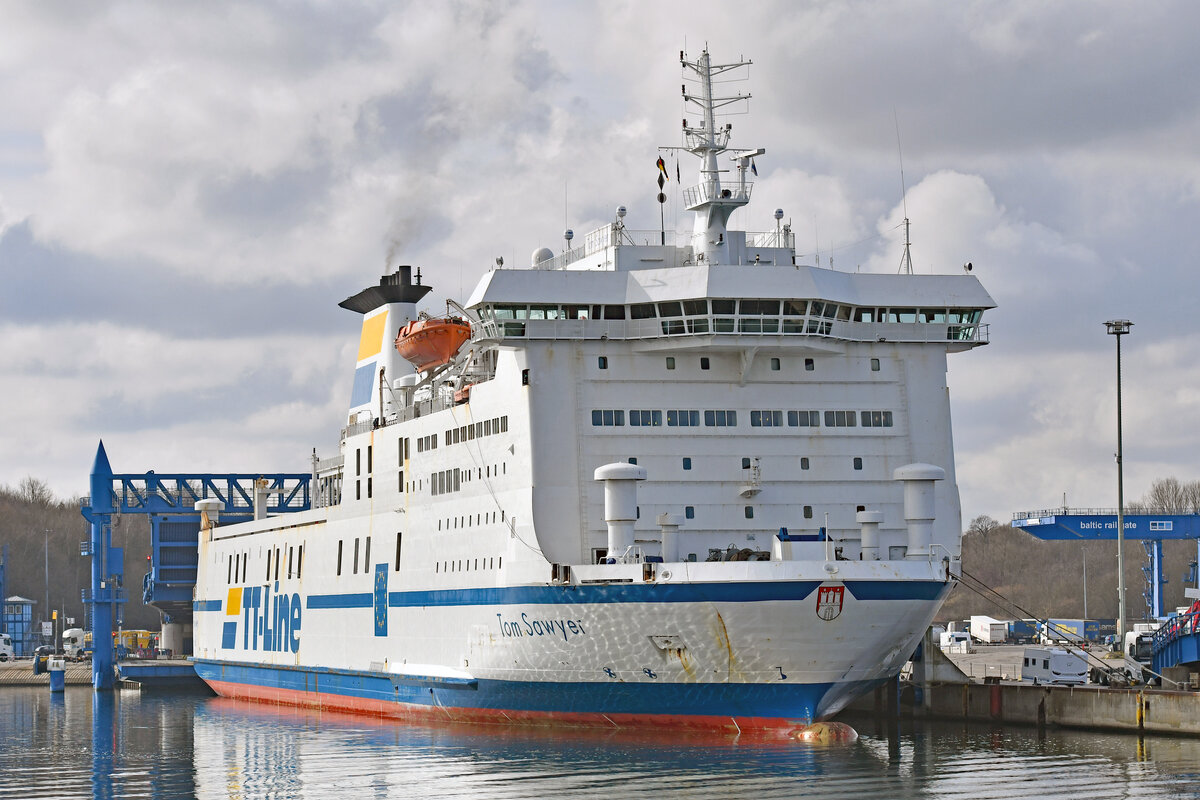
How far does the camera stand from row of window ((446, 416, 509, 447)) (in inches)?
1357

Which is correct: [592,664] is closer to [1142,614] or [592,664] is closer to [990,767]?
[990,767]

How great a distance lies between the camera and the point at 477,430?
1405 inches

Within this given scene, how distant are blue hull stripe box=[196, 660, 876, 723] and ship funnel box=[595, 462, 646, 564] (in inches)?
113

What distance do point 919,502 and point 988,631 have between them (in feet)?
150

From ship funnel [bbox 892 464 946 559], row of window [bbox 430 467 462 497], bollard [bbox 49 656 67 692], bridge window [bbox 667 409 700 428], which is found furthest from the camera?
bollard [bbox 49 656 67 692]

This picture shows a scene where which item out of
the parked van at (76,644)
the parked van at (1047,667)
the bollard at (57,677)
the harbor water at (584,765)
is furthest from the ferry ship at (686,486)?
the parked van at (76,644)

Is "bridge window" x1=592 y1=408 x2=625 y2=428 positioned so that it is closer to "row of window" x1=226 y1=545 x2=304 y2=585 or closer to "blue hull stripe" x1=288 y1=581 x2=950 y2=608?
"blue hull stripe" x1=288 y1=581 x2=950 y2=608

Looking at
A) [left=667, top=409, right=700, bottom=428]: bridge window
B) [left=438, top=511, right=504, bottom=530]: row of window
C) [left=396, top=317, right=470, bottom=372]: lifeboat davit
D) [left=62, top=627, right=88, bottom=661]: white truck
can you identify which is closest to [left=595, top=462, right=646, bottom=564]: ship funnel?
[left=667, top=409, right=700, bottom=428]: bridge window

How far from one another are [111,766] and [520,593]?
918cm

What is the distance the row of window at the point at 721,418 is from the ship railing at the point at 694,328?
5.48ft

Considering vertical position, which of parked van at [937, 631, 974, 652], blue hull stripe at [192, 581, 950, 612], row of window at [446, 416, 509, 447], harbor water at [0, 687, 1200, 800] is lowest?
parked van at [937, 631, 974, 652]

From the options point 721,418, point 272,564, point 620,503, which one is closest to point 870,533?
point 721,418

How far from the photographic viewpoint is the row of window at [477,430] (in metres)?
34.5

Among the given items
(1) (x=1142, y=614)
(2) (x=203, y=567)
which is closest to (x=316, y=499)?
(2) (x=203, y=567)
